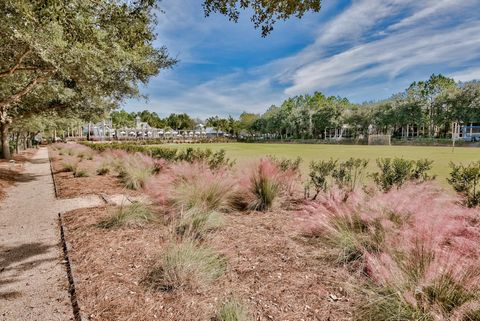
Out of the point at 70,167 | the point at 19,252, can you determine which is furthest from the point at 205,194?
the point at 70,167

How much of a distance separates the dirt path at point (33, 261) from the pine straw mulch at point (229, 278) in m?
0.23

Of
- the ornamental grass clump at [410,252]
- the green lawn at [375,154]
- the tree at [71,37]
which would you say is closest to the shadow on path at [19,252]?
the tree at [71,37]

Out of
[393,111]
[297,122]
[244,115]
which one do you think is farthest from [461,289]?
[244,115]

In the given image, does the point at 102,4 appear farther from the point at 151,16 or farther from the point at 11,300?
the point at 11,300

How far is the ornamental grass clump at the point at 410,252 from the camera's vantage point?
2352 millimetres

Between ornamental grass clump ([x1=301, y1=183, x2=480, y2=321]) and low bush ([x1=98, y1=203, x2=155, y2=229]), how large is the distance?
2935mm

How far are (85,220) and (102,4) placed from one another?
13.7 feet

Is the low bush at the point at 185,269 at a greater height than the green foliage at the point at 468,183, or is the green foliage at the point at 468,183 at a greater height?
the green foliage at the point at 468,183

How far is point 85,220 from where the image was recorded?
5703 mm

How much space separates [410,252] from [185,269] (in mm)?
2252

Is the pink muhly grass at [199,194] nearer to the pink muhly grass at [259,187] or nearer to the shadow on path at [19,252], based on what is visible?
the pink muhly grass at [259,187]

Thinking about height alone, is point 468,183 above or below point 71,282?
above

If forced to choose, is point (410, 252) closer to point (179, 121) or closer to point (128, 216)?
point (128, 216)

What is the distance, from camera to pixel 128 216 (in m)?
5.15
